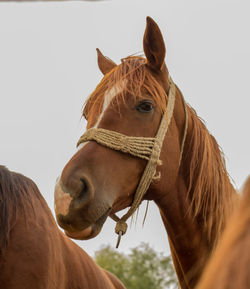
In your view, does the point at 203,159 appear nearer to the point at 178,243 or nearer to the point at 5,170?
the point at 178,243

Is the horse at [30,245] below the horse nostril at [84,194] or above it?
below

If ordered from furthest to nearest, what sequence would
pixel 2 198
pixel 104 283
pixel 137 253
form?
pixel 137 253
pixel 104 283
pixel 2 198

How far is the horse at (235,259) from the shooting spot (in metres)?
0.73

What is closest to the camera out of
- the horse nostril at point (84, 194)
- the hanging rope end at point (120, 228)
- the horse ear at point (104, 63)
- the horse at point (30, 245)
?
the horse nostril at point (84, 194)

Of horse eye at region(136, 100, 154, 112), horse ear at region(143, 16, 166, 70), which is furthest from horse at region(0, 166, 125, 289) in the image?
horse ear at region(143, 16, 166, 70)

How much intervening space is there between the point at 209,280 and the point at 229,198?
1.85 metres

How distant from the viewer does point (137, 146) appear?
232 centimetres

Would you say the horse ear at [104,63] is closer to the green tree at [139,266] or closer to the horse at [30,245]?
the horse at [30,245]

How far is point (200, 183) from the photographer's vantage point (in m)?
2.50

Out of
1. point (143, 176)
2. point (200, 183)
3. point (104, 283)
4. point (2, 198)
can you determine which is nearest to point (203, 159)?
point (200, 183)

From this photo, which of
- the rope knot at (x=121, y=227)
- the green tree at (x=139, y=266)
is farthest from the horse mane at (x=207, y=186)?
the green tree at (x=139, y=266)

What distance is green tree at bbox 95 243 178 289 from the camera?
17375 mm

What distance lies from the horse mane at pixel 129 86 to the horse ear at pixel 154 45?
0.07m

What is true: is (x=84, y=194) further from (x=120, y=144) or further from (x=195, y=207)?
(x=195, y=207)
